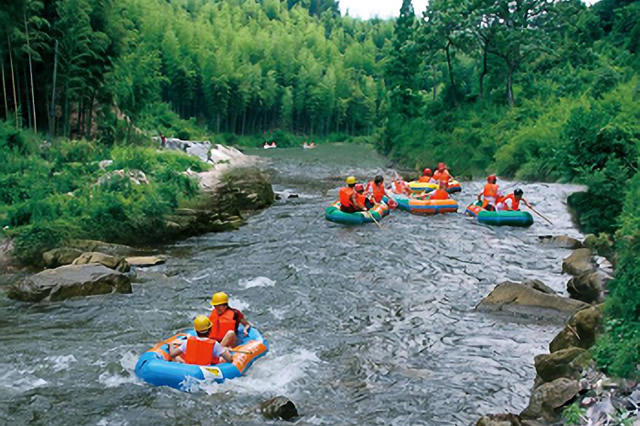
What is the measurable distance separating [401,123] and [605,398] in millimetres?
32819

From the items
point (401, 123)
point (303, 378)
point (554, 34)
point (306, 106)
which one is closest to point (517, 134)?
point (554, 34)

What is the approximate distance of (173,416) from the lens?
593 centimetres

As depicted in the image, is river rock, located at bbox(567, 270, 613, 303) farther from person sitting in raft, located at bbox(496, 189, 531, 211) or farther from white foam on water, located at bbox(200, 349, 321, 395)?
person sitting in raft, located at bbox(496, 189, 531, 211)

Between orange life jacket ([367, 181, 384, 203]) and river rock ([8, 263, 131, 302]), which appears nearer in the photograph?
river rock ([8, 263, 131, 302])

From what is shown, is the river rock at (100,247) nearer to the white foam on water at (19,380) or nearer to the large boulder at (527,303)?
the white foam on water at (19,380)

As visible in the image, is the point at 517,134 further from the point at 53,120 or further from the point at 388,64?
the point at 53,120

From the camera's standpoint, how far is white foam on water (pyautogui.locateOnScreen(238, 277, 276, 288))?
10156 millimetres

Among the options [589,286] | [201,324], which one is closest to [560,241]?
[589,286]

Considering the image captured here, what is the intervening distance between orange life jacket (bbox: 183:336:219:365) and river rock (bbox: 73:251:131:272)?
4121 millimetres

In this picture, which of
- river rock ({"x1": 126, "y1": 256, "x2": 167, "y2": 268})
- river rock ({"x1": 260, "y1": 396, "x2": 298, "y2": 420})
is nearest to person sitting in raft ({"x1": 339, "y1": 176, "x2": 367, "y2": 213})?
river rock ({"x1": 126, "y1": 256, "x2": 167, "y2": 268})

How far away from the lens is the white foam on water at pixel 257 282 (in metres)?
10.2

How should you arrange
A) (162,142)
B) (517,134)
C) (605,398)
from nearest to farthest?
1. (605,398)
2. (517,134)
3. (162,142)

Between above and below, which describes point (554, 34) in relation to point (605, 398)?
above

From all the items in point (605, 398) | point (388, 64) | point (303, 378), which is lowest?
point (303, 378)
